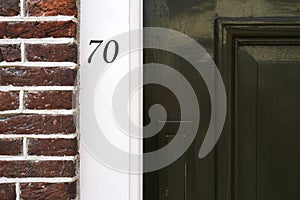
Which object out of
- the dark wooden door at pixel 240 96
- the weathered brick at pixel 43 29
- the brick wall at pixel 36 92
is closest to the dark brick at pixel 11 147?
the brick wall at pixel 36 92

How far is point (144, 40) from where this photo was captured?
5.78ft

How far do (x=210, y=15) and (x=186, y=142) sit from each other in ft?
1.31

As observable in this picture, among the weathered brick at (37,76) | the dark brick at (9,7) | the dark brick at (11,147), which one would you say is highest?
the dark brick at (9,7)

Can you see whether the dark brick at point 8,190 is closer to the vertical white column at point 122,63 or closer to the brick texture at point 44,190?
the brick texture at point 44,190

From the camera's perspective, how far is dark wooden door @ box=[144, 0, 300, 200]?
1757 millimetres

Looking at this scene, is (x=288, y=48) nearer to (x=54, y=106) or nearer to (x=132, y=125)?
(x=132, y=125)

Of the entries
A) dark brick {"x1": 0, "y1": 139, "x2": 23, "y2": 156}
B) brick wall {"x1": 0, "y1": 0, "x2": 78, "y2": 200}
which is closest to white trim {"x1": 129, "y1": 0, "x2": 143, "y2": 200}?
brick wall {"x1": 0, "y1": 0, "x2": 78, "y2": 200}

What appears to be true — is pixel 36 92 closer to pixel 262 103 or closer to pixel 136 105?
pixel 136 105

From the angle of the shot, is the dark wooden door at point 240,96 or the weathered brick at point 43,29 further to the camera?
the dark wooden door at point 240,96

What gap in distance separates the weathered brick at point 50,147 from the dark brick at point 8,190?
4.2 inches

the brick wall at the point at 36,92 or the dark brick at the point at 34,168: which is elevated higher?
the brick wall at the point at 36,92

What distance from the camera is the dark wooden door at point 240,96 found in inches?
69.2

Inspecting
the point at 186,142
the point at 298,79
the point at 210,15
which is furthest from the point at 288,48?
the point at 186,142

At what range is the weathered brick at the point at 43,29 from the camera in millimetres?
1566
